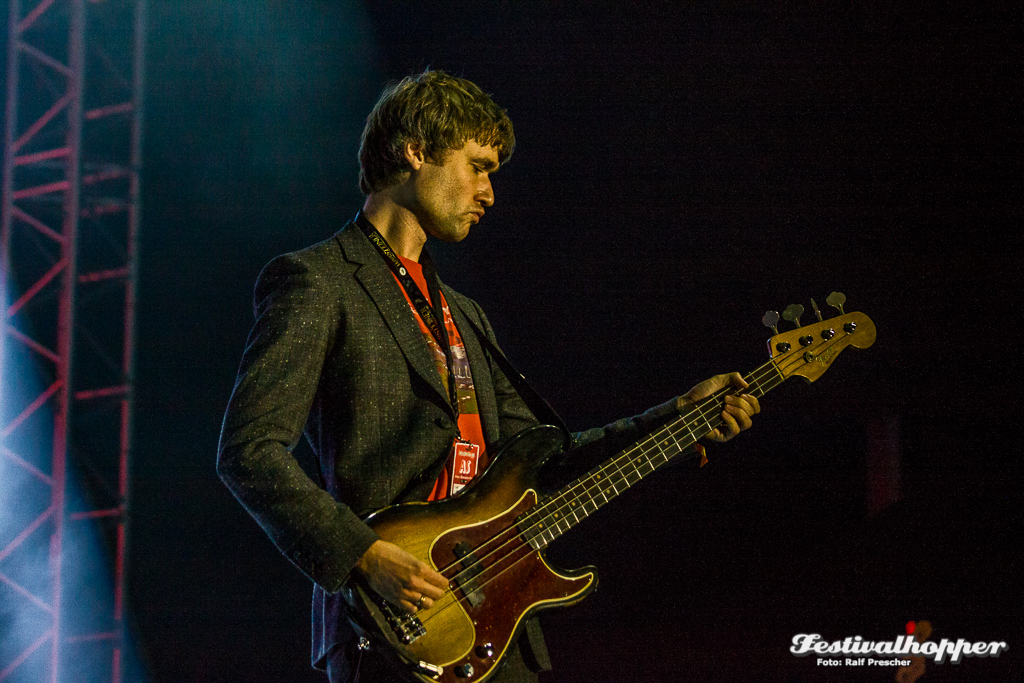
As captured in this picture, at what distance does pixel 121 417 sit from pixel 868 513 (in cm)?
452

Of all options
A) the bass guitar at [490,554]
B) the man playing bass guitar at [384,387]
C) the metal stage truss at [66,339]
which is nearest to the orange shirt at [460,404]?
the man playing bass guitar at [384,387]

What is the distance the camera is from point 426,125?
100 inches

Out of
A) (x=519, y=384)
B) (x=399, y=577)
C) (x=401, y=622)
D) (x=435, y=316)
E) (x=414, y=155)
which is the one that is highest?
(x=414, y=155)

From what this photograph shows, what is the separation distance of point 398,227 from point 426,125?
316mm

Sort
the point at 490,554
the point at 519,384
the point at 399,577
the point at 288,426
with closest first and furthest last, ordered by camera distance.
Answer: the point at 399,577, the point at 288,426, the point at 490,554, the point at 519,384

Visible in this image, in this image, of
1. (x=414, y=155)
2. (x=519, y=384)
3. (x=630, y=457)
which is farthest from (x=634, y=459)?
(x=414, y=155)

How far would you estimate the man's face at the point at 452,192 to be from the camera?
2514 mm

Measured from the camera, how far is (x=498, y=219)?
5.02 m

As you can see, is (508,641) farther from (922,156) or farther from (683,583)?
(922,156)

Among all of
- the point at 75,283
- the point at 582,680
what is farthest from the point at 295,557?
the point at 75,283

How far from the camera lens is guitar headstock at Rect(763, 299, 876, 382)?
8.88ft

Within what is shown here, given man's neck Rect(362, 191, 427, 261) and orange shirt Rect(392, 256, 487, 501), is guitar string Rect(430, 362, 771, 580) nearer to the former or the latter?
orange shirt Rect(392, 256, 487, 501)

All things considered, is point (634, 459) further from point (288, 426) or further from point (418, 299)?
point (288, 426)

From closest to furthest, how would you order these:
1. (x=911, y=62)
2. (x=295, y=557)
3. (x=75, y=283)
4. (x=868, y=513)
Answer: (x=295, y=557) < (x=868, y=513) < (x=911, y=62) < (x=75, y=283)
